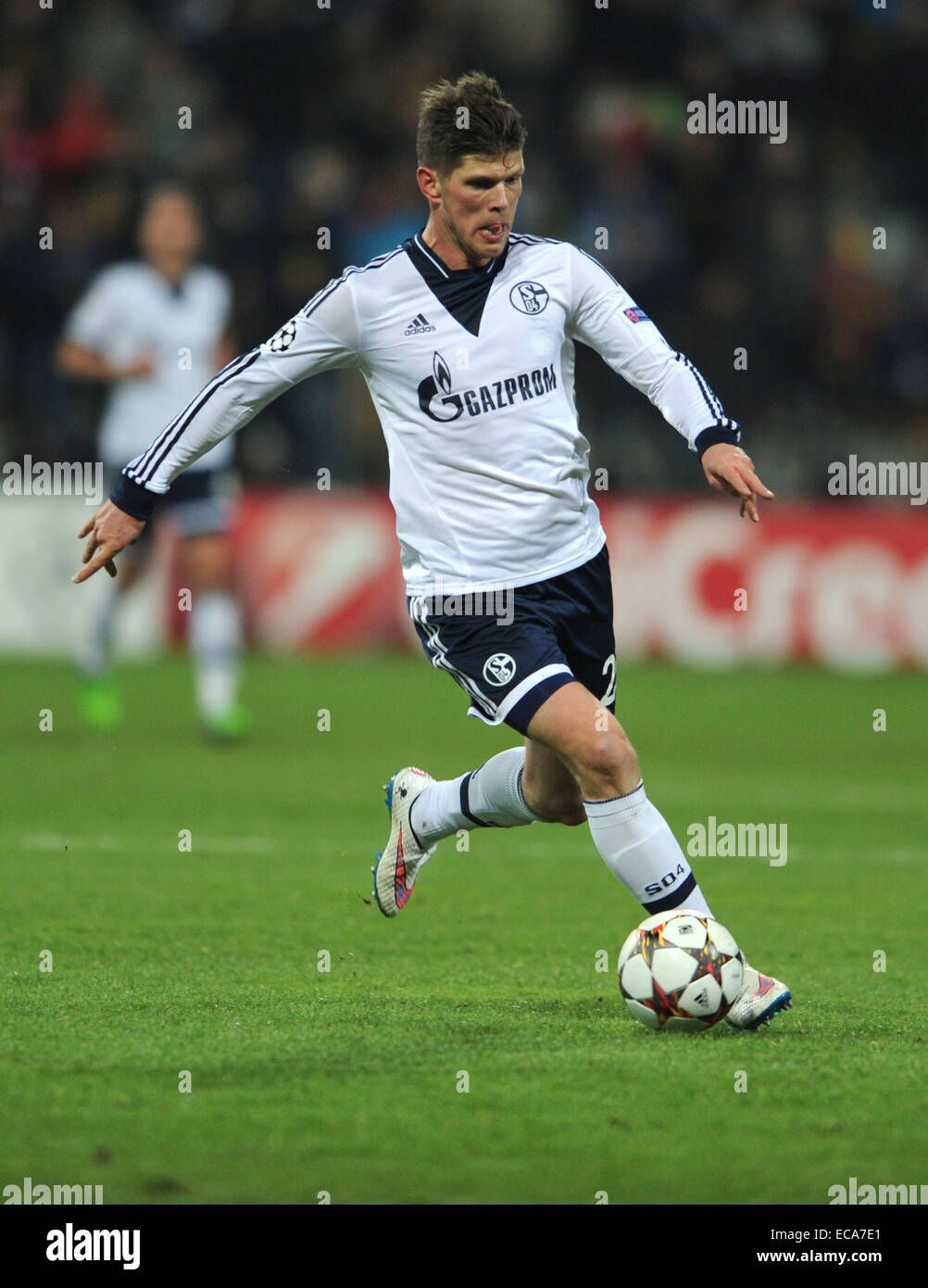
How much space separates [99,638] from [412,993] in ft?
21.5

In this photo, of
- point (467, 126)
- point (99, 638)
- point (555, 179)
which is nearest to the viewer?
point (467, 126)

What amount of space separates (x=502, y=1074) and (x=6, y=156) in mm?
14202

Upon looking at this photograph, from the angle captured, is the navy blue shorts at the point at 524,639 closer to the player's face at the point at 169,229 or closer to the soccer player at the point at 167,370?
the soccer player at the point at 167,370

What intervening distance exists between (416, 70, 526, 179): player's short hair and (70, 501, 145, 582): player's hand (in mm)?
1174

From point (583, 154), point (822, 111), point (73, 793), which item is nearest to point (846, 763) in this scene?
point (73, 793)

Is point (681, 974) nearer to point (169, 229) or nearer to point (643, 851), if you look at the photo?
point (643, 851)

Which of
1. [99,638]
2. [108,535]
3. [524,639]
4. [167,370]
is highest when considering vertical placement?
[167,370]

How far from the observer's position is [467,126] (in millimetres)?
4891

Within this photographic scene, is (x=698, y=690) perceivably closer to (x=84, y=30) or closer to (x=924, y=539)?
(x=924, y=539)

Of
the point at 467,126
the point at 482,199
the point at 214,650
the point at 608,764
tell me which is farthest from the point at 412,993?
the point at 214,650

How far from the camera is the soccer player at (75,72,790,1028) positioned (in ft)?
16.3

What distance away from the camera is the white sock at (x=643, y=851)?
473cm

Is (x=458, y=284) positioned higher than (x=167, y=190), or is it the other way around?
(x=167, y=190)

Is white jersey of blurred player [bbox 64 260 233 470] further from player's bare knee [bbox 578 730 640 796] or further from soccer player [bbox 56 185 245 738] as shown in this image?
player's bare knee [bbox 578 730 640 796]
